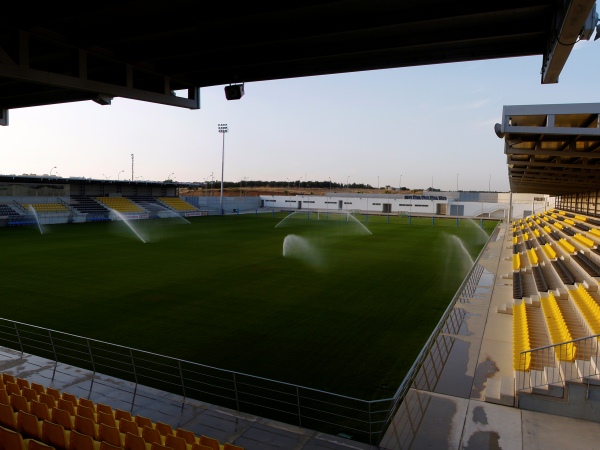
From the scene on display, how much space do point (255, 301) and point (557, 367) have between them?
9.64 metres

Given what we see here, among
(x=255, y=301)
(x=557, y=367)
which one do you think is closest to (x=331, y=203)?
(x=255, y=301)

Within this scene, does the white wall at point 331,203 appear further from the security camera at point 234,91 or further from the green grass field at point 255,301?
the security camera at point 234,91

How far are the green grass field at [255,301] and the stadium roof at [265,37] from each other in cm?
618

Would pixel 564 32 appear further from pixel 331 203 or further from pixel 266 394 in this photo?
pixel 331 203

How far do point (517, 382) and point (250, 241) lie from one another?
1054 inches

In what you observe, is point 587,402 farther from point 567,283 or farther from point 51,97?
point 51,97

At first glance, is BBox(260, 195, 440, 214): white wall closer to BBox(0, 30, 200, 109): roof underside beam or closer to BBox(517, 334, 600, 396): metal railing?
BBox(517, 334, 600, 396): metal railing

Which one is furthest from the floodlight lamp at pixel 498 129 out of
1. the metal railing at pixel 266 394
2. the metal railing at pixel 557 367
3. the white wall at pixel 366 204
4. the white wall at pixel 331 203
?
the white wall at pixel 331 203

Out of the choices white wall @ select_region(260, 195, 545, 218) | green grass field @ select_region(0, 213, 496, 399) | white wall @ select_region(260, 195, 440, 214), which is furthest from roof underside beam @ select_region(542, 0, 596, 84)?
white wall @ select_region(260, 195, 440, 214)

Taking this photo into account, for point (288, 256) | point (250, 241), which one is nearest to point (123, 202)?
point (250, 241)

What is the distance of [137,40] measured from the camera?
5719mm

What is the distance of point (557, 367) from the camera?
27.4 feet

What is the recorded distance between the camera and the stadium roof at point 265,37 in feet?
14.4

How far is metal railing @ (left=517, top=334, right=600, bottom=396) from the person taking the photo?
7.58 m
